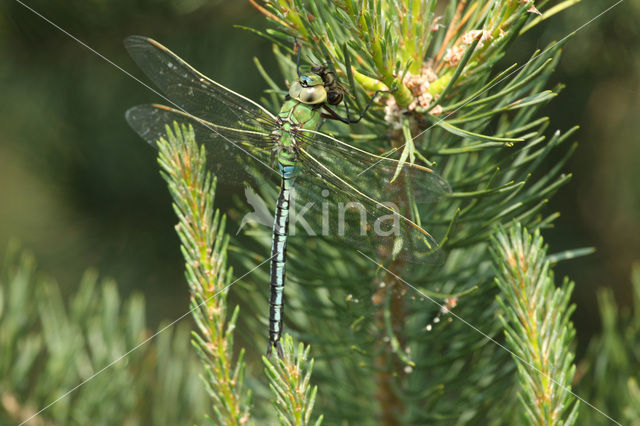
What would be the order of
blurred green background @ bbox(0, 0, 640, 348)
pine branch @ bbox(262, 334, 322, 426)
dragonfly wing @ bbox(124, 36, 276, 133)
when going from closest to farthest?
pine branch @ bbox(262, 334, 322, 426), dragonfly wing @ bbox(124, 36, 276, 133), blurred green background @ bbox(0, 0, 640, 348)

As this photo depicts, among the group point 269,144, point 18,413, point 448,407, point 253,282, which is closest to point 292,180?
point 269,144

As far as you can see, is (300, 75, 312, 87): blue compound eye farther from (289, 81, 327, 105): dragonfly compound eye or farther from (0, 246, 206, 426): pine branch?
(0, 246, 206, 426): pine branch

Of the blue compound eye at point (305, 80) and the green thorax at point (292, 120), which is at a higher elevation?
the blue compound eye at point (305, 80)

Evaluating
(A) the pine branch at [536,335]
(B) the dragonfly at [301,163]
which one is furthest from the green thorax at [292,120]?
(A) the pine branch at [536,335]

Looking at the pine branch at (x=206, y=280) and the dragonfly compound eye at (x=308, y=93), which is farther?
the dragonfly compound eye at (x=308, y=93)

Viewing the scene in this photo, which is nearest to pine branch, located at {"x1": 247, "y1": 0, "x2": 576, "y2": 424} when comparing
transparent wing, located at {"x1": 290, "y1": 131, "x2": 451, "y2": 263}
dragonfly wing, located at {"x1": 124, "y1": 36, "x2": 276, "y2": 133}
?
transparent wing, located at {"x1": 290, "y1": 131, "x2": 451, "y2": 263}

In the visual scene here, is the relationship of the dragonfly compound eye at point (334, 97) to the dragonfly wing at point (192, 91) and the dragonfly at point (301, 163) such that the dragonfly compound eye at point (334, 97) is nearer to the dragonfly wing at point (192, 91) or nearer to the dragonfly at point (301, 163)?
the dragonfly at point (301, 163)

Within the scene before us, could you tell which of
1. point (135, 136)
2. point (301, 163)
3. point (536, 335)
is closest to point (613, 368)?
point (536, 335)

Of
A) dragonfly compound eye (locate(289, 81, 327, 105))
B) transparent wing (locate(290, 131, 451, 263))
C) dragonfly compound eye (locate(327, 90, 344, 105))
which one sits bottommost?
transparent wing (locate(290, 131, 451, 263))

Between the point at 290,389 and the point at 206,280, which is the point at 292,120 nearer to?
the point at 206,280
